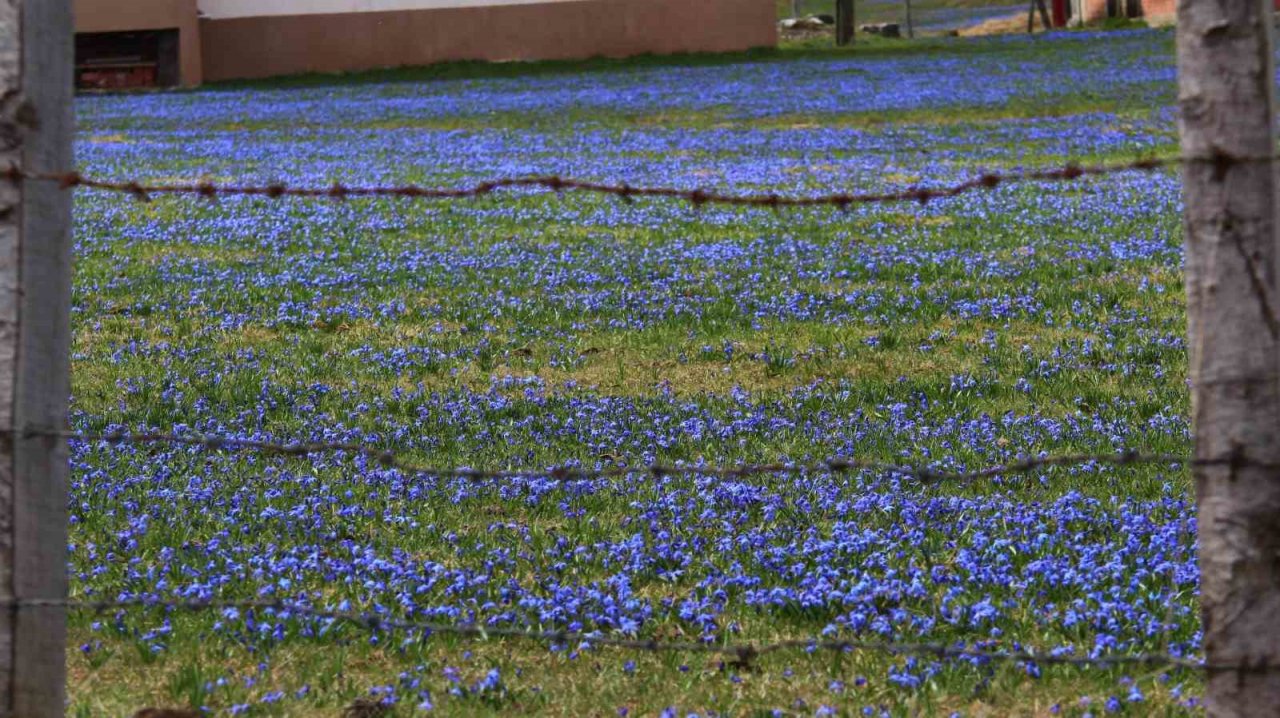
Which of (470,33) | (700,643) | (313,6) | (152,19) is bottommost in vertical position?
(700,643)

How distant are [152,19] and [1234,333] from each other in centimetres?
4461

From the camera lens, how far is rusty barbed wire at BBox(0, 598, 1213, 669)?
417 cm

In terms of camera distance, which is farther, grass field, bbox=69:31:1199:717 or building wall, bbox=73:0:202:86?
building wall, bbox=73:0:202:86

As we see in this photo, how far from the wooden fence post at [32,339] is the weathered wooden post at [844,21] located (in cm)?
5420

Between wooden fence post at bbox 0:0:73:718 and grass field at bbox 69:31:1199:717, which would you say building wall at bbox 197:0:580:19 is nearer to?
grass field at bbox 69:31:1199:717

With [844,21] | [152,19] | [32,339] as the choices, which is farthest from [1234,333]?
[844,21]

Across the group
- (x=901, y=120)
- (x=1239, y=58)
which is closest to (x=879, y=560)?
(x=1239, y=58)

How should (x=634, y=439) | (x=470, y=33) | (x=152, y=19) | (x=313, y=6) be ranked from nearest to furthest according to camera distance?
(x=634, y=439), (x=152, y=19), (x=313, y=6), (x=470, y=33)

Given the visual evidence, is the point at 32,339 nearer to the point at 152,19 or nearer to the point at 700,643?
the point at 700,643

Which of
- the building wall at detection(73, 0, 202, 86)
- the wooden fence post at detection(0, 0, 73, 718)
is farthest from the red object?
the wooden fence post at detection(0, 0, 73, 718)

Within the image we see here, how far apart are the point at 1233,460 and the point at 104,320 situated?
984 cm

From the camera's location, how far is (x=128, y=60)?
46.9 m

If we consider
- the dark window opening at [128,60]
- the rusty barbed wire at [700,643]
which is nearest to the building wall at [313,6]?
the dark window opening at [128,60]

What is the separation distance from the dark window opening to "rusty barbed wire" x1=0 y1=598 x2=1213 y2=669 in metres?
43.7
